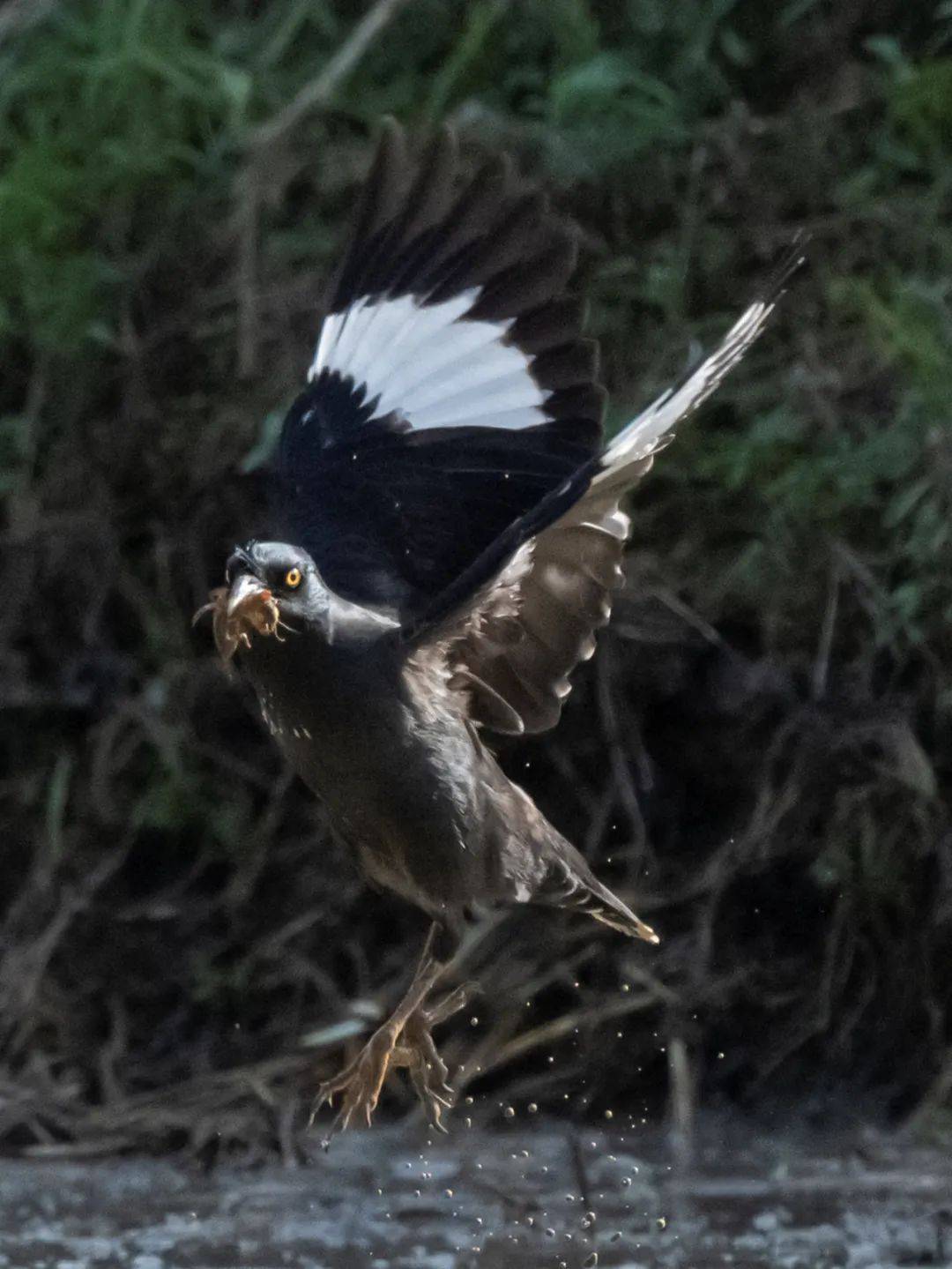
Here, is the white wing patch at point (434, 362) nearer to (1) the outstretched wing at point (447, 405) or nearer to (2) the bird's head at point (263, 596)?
(1) the outstretched wing at point (447, 405)

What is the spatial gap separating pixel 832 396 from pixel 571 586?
4.33ft

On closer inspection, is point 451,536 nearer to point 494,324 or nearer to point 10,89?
point 494,324

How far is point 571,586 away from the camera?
367 cm

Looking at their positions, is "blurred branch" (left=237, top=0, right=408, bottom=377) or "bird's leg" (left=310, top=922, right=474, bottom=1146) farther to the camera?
"blurred branch" (left=237, top=0, right=408, bottom=377)

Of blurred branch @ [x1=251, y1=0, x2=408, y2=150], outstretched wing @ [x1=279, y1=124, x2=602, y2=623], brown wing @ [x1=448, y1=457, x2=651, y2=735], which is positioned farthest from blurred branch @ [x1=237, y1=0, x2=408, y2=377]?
brown wing @ [x1=448, y1=457, x2=651, y2=735]

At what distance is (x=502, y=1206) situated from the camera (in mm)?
3975

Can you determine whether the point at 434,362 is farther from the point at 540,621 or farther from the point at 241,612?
the point at 241,612

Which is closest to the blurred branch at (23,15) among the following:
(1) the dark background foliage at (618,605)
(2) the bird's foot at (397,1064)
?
(1) the dark background foliage at (618,605)

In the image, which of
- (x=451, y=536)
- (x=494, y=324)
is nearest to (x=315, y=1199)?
(x=451, y=536)

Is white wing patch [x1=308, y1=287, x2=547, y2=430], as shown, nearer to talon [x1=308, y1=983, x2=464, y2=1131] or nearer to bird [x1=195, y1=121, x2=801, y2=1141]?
bird [x1=195, y1=121, x2=801, y2=1141]

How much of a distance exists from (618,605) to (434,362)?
0.77 meters

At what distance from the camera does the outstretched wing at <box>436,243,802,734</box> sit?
3.56 m

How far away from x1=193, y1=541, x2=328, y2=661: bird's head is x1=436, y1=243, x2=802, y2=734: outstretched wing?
296 mm

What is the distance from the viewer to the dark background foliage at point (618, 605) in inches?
176
